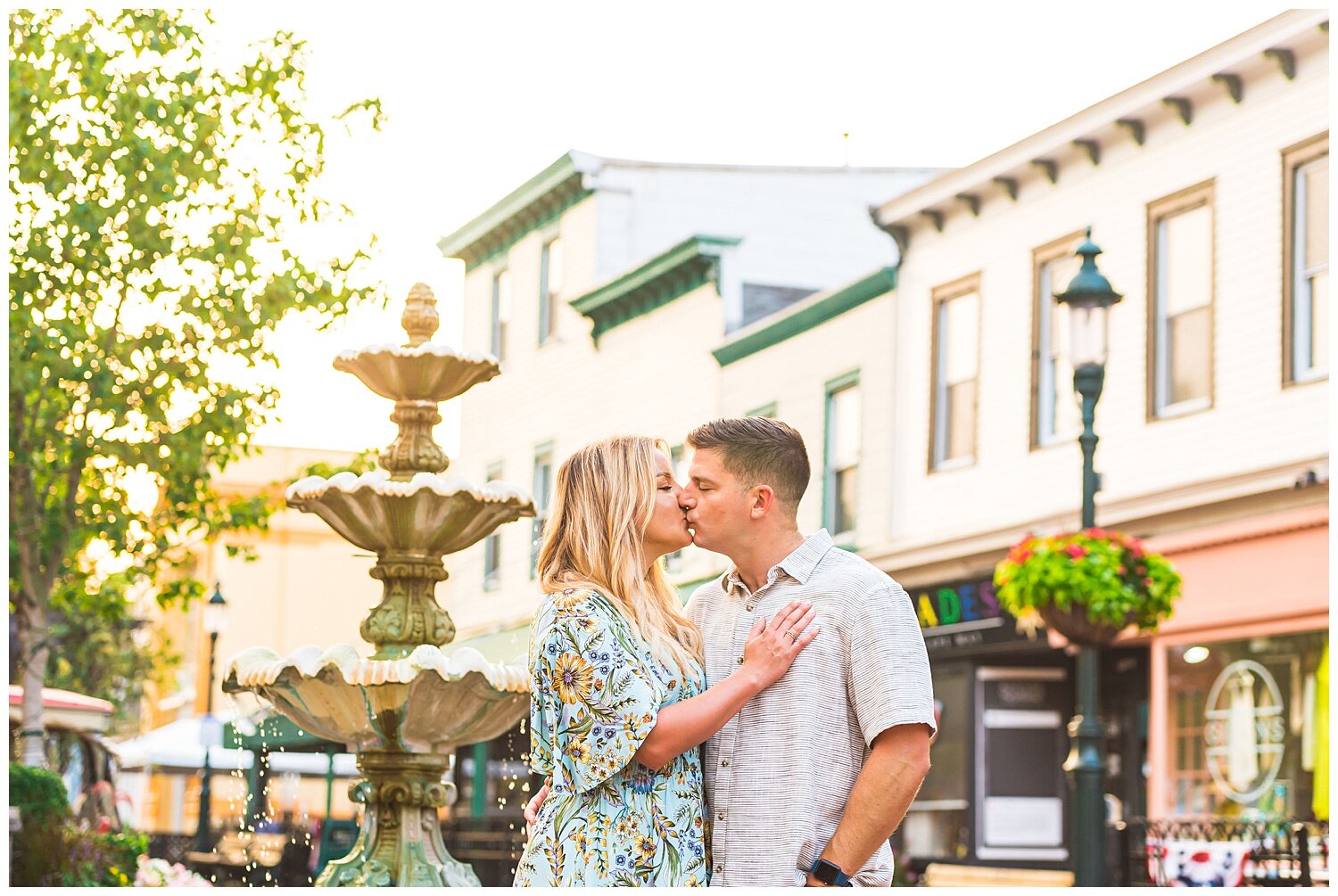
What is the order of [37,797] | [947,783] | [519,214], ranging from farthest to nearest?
[519,214] → [947,783] → [37,797]

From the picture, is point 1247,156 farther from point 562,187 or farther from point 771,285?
point 562,187

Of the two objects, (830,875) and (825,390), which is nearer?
(830,875)

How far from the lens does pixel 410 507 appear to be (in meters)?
10.1

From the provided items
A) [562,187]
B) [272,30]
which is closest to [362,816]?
[272,30]

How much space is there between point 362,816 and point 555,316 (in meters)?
22.4

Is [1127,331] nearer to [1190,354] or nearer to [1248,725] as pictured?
[1190,354]

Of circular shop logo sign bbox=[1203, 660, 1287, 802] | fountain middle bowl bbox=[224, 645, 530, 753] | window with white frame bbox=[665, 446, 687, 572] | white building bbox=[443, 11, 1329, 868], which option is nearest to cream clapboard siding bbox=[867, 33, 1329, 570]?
white building bbox=[443, 11, 1329, 868]

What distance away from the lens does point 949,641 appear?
22203 millimetres

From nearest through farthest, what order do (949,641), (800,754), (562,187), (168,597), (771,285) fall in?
(800,754) < (168,597) < (949,641) < (771,285) < (562,187)

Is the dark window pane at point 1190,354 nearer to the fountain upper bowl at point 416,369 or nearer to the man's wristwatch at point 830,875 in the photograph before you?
the fountain upper bowl at point 416,369

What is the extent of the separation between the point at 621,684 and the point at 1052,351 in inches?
681

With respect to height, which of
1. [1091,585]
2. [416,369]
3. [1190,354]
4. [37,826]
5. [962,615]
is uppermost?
[1190,354]

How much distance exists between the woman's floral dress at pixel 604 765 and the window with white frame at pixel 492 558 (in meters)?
29.1

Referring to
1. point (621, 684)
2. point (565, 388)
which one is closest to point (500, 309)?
point (565, 388)
